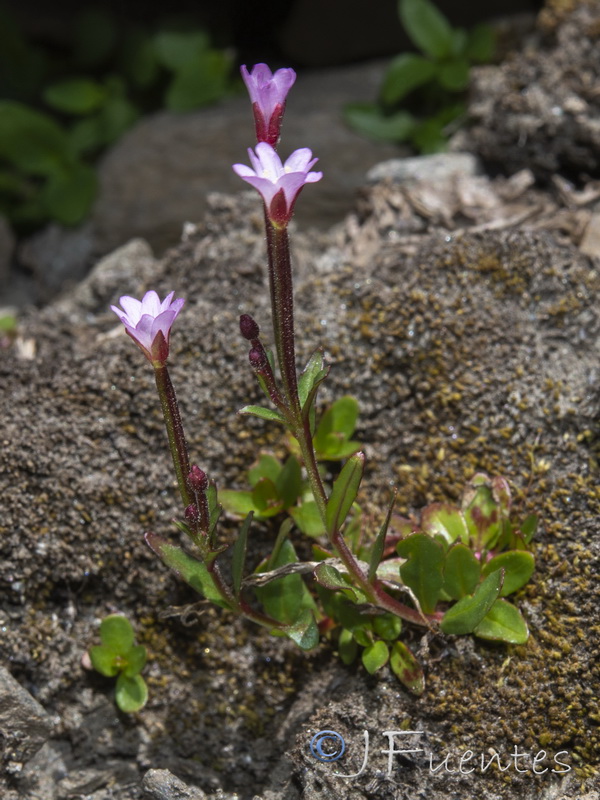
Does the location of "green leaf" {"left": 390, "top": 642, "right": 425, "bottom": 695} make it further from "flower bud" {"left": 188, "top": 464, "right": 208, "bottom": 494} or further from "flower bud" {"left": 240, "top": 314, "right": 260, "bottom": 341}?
"flower bud" {"left": 240, "top": 314, "right": 260, "bottom": 341}

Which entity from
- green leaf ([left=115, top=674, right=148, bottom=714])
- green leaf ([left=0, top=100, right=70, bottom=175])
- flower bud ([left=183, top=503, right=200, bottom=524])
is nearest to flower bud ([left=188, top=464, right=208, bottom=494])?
flower bud ([left=183, top=503, right=200, bottom=524])

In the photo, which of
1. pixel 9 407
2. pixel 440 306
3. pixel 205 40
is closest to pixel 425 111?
pixel 205 40

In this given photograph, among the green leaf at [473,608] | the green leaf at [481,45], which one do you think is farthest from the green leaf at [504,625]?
the green leaf at [481,45]

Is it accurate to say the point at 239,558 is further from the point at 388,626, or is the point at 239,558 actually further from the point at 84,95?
the point at 84,95

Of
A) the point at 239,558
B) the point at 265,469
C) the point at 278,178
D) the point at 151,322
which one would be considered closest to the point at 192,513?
the point at 239,558

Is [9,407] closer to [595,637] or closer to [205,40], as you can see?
[595,637]

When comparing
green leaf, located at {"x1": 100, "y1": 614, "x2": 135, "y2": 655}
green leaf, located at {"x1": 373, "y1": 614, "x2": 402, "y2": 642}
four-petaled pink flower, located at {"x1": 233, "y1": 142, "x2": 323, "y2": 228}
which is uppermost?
four-petaled pink flower, located at {"x1": 233, "y1": 142, "x2": 323, "y2": 228}
